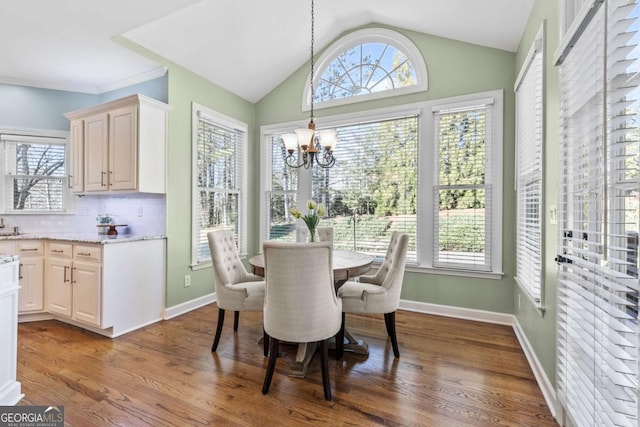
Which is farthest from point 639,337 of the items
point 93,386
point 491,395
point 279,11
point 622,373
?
point 279,11

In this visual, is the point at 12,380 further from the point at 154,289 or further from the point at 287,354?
the point at 287,354

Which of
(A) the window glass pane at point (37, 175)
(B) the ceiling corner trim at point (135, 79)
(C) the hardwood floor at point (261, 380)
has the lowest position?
(C) the hardwood floor at point (261, 380)

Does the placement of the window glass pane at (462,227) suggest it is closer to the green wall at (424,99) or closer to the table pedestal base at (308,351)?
the green wall at (424,99)

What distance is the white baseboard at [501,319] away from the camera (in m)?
2.05

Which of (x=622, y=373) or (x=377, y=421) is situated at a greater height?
(x=622, y=373)

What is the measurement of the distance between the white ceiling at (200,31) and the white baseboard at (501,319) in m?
2.76

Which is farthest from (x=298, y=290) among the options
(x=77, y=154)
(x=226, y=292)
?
(x=77, y=154)

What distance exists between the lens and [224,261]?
2908 mm

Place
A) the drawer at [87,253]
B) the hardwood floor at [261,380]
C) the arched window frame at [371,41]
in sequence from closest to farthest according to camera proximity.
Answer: the hardwood floor at [261,380], the drawer at [87,253], the arched window frame at [371,41]

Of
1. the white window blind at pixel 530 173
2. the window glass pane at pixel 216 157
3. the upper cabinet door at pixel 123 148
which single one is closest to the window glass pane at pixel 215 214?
the window glass pane at pixel 216 157

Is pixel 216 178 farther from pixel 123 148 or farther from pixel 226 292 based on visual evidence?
pixel 226 292

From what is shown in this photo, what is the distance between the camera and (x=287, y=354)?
2.63m

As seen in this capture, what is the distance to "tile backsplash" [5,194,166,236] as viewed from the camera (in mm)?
3584

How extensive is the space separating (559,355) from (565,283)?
45cm
